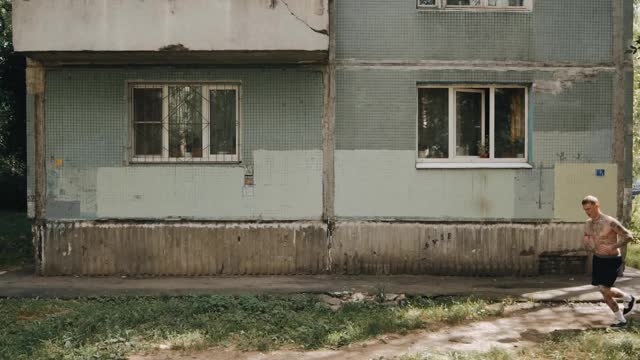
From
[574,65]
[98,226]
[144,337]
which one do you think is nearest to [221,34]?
[98,226]

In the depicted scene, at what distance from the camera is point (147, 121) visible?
33.4 feet

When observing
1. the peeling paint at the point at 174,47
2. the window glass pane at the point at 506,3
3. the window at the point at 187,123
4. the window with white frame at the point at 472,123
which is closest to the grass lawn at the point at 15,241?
the window at the point at 187,123

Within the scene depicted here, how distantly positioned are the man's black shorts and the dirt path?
0.55 metres

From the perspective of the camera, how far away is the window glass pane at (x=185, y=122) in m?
10.2

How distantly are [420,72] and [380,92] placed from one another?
30.1 inches

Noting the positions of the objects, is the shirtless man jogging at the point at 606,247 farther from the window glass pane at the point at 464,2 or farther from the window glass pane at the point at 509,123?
the window glass pane at the point at 464,2

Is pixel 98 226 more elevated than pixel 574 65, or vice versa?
pixel 574 65

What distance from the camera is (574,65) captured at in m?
10.0

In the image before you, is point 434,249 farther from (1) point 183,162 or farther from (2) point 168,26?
(2) point 168,26

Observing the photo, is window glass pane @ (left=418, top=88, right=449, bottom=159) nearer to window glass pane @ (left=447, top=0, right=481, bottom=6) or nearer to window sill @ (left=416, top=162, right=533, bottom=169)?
window sill @ (left=416, top=162, right=533, bottom=169)

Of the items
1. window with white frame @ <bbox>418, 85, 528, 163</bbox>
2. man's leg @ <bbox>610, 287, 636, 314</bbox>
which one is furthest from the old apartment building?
man's leg @ <bbox>610, 287, 636, 314</bbox>

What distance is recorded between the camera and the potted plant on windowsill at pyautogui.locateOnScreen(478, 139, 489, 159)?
1029 centimetres

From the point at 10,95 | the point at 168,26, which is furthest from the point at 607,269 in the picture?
the point at 10,95

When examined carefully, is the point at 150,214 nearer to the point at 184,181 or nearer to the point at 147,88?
the point at 184,181
